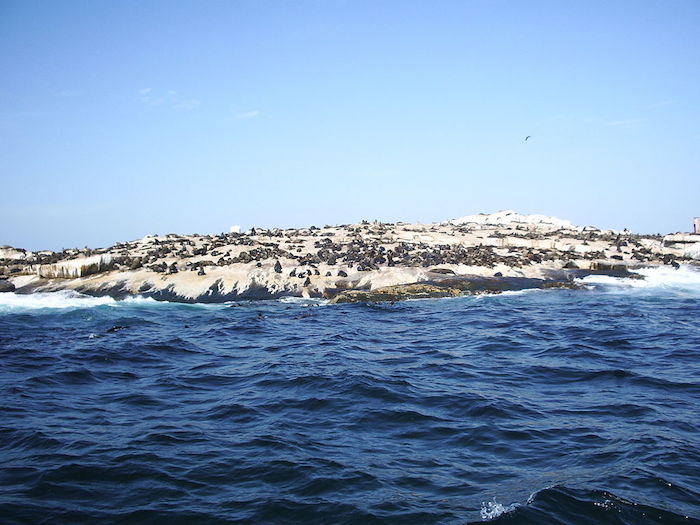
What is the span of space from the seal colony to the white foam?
19.9 m

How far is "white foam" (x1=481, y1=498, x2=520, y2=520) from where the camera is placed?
6.57 metres

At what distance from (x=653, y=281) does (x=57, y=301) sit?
117ft

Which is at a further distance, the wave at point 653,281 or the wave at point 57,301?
the wave at point 653,281

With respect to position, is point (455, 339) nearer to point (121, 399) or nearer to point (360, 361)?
point (360, 361)

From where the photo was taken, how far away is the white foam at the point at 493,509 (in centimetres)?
657

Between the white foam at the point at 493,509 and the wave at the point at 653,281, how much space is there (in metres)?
26.0

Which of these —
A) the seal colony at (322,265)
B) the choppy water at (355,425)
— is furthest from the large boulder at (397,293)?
the choppy water at (355,425)

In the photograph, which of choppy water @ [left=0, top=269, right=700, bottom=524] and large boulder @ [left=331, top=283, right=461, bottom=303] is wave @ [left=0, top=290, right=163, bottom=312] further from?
large boulder @ [left=331, top=283, right=461, bottom=303]

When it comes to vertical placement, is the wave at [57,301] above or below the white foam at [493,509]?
above

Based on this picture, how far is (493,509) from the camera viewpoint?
22.1 ft

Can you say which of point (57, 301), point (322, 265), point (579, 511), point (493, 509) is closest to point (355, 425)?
point (493, 509)

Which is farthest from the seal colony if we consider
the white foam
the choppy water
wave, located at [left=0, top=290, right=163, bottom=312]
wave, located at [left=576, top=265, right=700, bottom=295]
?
the white foam

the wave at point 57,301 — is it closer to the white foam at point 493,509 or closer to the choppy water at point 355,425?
the choppy water at point 355,425

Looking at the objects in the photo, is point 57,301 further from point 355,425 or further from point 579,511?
point 579,511
